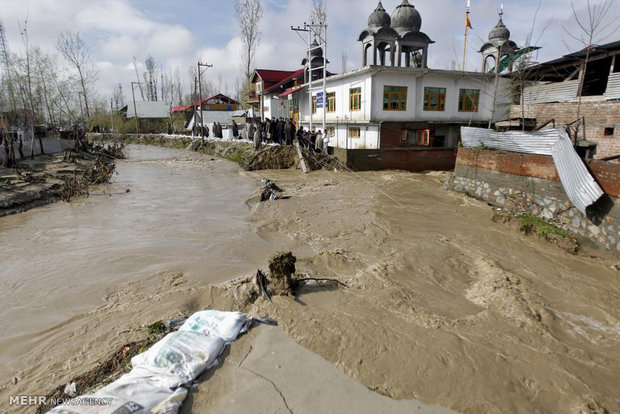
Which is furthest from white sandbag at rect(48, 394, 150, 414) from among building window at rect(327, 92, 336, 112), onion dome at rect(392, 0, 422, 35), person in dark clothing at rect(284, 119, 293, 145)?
onion dome at rect(392, 0, 422, 35)

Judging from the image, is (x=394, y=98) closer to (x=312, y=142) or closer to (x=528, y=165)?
(x=312, y=142)

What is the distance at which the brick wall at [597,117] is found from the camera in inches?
513

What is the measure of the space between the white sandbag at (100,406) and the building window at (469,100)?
24727mm

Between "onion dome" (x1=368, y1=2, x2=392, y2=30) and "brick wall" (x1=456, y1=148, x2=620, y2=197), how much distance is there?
1504 centimetres

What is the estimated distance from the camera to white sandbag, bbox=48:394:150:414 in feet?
9.70

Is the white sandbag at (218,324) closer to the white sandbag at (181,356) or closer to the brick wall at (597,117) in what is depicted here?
the white sandbag at (181,356)

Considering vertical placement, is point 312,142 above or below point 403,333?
above

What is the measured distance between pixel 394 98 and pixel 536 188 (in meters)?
12.8

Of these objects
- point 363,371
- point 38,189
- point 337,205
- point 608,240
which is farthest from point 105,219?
point 608,240

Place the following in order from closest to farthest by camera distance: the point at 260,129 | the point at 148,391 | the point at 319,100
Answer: the point at 148,391, the point at 260,129, the point at 319,100

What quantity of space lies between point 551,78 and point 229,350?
22393 millimetres

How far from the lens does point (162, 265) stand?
7395mm

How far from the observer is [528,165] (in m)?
11.1

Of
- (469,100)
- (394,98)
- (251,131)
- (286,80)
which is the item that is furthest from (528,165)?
(286,80)
